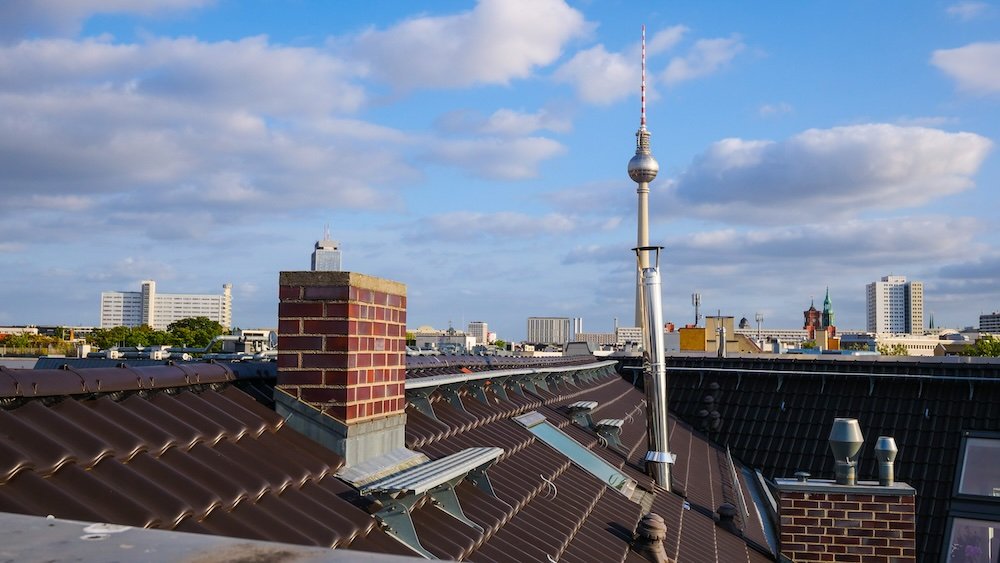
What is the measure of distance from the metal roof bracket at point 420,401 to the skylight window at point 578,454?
7.97 ft

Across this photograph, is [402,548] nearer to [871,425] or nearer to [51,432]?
[51,432]

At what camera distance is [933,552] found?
17531 millimetres

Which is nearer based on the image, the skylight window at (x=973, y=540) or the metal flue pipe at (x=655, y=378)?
the metal flue pipe at (x=655, y=378)

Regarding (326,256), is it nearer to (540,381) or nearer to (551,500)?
(551,500)

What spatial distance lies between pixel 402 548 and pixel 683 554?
480 centimetres

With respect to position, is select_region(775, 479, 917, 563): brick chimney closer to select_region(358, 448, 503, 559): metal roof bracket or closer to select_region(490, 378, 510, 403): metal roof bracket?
select_region(490, 378, 510, 403): metal roof bracket

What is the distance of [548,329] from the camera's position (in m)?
181

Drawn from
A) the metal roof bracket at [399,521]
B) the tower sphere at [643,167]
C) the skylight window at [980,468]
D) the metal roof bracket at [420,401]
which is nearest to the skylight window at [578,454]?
the metal roof bracket at [420,401]

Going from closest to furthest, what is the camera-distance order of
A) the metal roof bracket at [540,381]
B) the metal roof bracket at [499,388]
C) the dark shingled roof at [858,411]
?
1. the metal roof bracket at [499,388]
2. the metal roof bracket at [540,381]
3. the dark shingled roof at [858,411]

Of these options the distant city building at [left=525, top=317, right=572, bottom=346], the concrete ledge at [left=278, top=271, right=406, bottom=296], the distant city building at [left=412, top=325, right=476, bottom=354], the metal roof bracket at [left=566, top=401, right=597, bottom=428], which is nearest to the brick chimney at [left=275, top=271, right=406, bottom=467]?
the concrete ledge at [left=278, top=271, right=406, bottom=296]

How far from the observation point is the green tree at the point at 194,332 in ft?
333

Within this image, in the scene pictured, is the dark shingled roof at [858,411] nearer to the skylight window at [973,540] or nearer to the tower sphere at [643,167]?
the skylight window at [973,540]

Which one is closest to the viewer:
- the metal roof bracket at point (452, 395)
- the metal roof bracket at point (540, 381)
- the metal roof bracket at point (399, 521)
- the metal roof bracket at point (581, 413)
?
the metal roof bracket at point (399, 521)

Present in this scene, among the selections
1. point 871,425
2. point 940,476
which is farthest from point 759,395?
point 940,476
